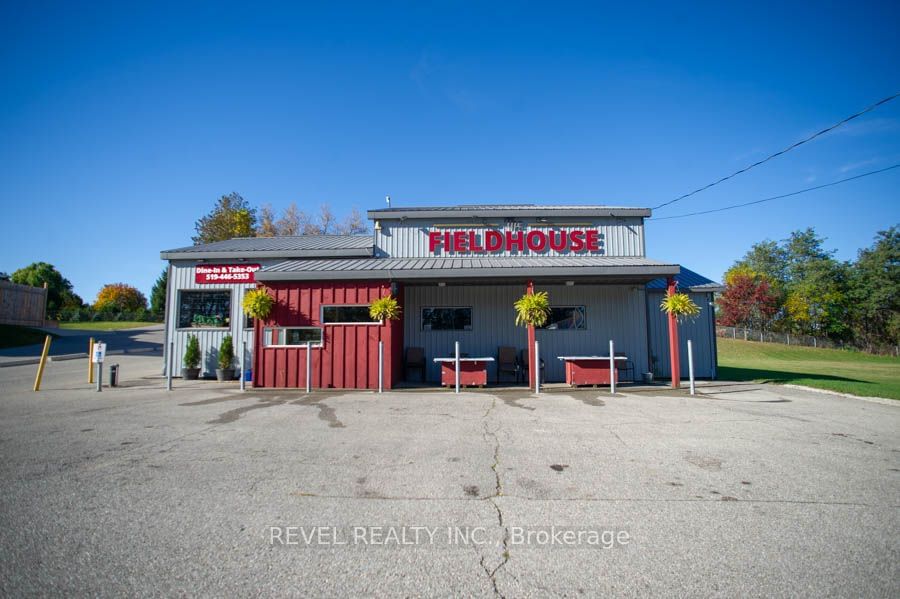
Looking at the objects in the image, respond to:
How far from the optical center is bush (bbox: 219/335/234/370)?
1263cm

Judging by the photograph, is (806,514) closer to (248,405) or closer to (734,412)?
(734,412)

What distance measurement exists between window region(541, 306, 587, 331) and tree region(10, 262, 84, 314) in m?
67.5

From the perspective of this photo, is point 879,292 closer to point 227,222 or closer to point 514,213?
point 514,213

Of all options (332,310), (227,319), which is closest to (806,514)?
(332,310)

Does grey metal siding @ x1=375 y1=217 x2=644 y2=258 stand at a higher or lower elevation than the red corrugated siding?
higher

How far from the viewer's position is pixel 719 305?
46750 mm

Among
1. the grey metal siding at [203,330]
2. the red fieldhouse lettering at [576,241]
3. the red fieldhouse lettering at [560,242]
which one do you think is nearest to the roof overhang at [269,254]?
the grey metal siding at [203,330]

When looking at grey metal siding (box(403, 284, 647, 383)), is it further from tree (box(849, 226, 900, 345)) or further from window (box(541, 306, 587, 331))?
tree (box(849, 226, 900, 345))

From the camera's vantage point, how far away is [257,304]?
10719 millimetres

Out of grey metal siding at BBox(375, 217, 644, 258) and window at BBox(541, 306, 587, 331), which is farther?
grey metal siding at BBox(375, 217, 644, 258)

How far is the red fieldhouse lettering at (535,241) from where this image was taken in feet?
45.8

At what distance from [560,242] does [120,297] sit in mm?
85091

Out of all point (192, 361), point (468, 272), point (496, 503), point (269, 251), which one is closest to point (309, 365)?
point (468, 272)

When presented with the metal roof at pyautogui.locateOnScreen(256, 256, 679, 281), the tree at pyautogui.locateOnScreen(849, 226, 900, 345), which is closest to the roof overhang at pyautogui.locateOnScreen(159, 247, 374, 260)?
the metal roof at pyautogui.locateOnScreen(256, 256, 679, 281)
